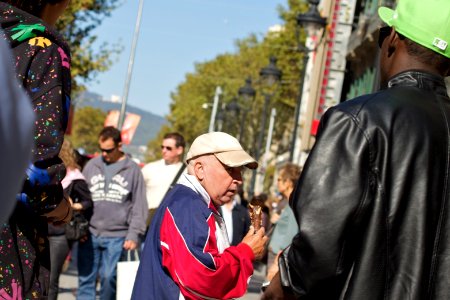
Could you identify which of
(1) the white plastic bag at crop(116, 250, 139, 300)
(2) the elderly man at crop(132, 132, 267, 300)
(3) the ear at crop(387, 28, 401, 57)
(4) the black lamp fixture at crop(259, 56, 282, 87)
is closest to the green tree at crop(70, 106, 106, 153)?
(4) the black lamp fixture at crop(259, 56, 282, 87)

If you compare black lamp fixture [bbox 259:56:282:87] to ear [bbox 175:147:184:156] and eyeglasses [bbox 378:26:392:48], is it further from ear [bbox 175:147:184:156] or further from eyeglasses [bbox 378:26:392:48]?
eyeglasses [bbox 378:26:392:48]

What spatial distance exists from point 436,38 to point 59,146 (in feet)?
3.86

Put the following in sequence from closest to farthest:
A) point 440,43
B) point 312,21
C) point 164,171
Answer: point 440,43 → point 164,171 → point 312,21

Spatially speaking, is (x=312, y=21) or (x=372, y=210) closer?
(x=372, y=210)

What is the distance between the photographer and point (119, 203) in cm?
1216

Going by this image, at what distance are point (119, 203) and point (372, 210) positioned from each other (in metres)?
9.21

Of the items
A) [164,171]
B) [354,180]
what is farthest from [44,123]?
[164,171]

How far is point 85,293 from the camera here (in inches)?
466

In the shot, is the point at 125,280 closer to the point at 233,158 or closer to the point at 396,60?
the point at 233,158

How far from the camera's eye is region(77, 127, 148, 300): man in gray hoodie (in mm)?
11885

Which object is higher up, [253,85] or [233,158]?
[233,158]

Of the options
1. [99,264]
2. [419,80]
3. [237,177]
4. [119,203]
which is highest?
[419,80]

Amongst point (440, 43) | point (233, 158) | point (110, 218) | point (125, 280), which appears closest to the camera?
point (440, 43)

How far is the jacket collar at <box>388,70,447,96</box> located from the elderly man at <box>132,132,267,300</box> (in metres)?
1.88
